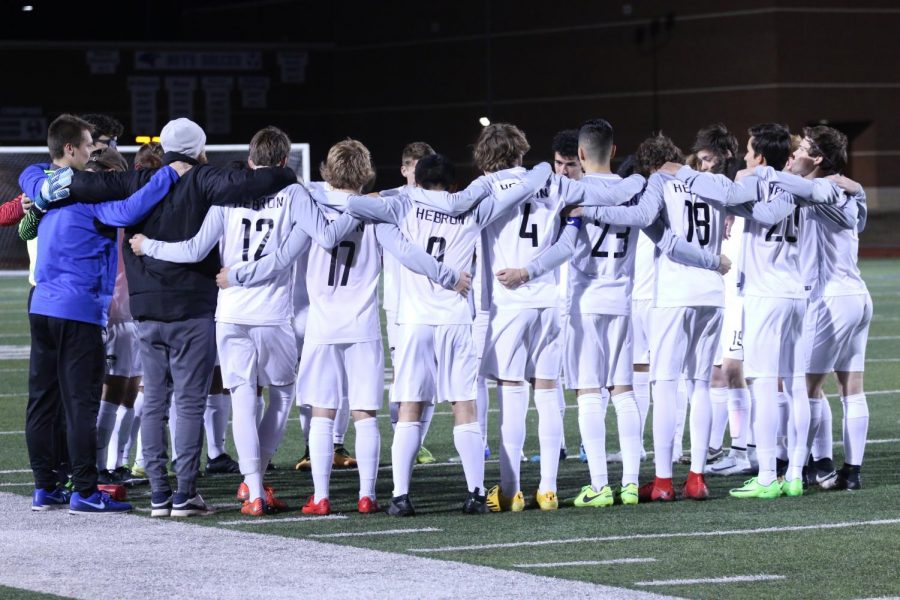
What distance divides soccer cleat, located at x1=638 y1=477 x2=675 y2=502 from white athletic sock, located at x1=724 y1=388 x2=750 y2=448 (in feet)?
5.65

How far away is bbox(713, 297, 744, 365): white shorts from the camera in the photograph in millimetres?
11000

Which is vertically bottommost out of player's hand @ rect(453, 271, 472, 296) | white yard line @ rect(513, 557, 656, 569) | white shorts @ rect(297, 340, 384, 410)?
white yard line @ rect(513, 557, 656, 569)

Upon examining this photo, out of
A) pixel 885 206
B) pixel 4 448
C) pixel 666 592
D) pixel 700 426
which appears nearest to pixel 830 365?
pixel 700 426

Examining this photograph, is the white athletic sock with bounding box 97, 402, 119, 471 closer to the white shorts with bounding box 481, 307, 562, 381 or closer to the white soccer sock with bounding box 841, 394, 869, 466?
the white shorts with bounding box 481, 307, 562, 381

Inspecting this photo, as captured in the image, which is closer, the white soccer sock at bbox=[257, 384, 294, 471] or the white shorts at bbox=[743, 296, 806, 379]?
the white soccer sock at bbox=[257, 384, 294, 471]

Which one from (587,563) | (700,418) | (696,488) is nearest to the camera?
(587,563)

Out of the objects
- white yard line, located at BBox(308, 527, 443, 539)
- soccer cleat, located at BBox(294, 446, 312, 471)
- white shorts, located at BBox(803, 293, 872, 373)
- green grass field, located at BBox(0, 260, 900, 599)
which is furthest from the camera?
soccer cleat, located at BBox(294, 446, 312, 471)

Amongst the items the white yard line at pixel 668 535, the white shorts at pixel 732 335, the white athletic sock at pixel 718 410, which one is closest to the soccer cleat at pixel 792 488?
the white yard line at pixel 668 535

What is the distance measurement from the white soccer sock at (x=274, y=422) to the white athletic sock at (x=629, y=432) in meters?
1.86

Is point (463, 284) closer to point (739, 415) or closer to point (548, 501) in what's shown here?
point (548, 501)

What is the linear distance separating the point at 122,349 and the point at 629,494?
3.30m

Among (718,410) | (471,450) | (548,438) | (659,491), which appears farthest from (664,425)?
(718,410)

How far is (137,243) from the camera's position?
8805mm

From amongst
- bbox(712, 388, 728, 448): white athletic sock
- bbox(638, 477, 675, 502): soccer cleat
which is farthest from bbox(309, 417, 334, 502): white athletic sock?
bbox(712, 388, 728, 448): white athletic sock
